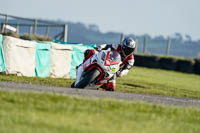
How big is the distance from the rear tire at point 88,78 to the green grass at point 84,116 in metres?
2.92

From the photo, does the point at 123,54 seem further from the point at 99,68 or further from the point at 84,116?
the point at 84,116

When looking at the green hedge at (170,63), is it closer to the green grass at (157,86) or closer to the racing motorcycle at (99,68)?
the green grass at (157,86)

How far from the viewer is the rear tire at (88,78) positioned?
10.9m

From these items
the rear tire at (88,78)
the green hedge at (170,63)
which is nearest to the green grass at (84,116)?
the rear tire at (88,78)

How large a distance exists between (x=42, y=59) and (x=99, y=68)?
6.33 metres

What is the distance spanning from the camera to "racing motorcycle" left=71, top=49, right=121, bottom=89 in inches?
434

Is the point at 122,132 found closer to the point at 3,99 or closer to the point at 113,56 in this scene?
the point at 3,99

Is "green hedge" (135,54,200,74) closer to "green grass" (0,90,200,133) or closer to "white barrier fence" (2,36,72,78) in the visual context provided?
"white barrier fence" (2,36,72,78)

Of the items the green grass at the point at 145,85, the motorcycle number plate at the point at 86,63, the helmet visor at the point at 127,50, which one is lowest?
the green grass at the point at 145,85

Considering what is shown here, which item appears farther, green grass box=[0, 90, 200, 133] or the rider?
the rider

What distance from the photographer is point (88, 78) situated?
10.9 metres

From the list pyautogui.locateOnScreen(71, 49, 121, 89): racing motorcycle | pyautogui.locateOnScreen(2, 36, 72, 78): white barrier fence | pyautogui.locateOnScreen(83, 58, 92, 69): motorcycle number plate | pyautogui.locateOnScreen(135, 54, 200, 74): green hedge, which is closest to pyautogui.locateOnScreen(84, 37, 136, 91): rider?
pyautogui.locateOnScreen(71, 49, 121, 89): racing motorcycle

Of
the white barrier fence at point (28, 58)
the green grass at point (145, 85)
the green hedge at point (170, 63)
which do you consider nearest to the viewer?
the green grass at point (145, 85)

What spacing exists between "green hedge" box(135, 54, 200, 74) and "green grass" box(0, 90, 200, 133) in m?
24.9
